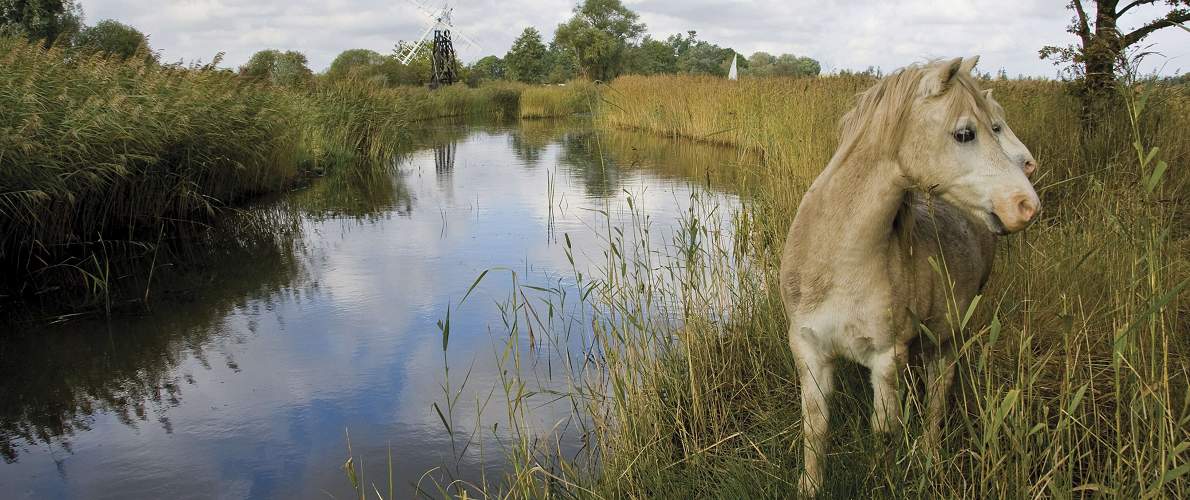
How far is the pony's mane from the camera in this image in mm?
1735

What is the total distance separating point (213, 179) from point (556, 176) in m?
4.68

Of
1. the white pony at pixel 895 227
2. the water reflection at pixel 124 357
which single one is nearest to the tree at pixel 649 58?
the water reflection at pixel 124 357

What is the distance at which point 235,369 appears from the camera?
4.25m

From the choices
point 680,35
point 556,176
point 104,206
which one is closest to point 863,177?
point 104,206

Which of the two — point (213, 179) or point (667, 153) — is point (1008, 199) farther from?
point (667, 153)

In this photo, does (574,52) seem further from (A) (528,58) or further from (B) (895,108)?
(A) (528,58)

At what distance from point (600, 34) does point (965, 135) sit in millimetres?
43812

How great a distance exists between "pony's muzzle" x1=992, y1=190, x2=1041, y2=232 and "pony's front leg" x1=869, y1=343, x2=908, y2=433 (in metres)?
0.46

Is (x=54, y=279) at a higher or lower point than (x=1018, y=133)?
lower

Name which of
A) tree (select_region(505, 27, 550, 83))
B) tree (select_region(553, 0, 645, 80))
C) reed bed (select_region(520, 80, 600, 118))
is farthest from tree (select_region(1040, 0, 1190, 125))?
tree (select_region(505, 27, 550, 83))

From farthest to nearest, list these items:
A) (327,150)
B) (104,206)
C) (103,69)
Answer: (327,150) → (103,69) → (104,206)

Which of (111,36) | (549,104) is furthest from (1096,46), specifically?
(111,36)

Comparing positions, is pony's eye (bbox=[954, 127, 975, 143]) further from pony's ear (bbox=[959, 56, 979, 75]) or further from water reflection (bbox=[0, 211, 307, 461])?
water reflection (bbox=[0, 211, 307, 461])

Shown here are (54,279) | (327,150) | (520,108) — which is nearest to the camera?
(54,279)
